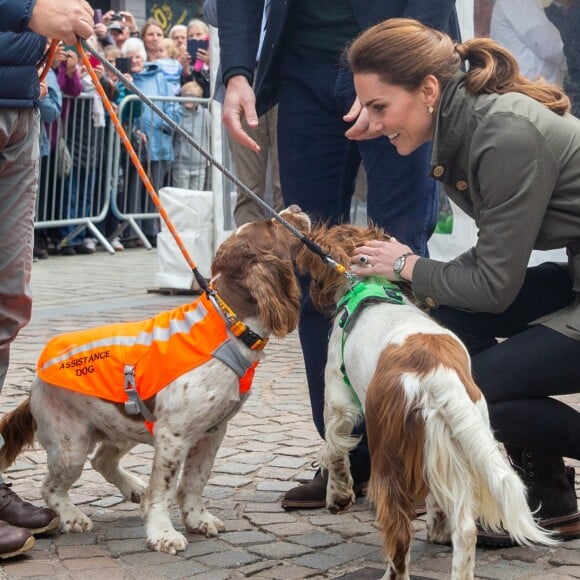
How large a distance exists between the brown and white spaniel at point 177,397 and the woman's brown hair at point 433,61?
0.66m

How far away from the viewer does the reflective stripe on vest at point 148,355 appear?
148 inches

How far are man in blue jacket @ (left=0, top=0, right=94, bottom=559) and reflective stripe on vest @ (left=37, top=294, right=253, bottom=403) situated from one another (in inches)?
9.1

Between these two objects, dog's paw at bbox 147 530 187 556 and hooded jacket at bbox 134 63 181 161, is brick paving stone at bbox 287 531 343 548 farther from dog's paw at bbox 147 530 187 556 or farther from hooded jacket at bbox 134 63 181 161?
hooded jacket at bbox 134 63 181 161

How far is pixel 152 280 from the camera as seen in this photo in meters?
10.7

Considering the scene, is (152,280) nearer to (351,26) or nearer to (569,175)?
(351,26)

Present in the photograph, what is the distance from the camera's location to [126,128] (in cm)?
1276

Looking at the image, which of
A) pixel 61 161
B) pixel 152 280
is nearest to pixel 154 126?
pixel 61 161

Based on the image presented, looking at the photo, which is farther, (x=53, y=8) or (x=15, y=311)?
(x=15, y=311)

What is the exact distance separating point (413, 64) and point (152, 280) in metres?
7.39

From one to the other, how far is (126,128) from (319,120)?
345 inches

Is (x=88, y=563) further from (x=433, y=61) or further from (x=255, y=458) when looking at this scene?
(x=433, y=61)

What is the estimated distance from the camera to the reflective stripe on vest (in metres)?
3.76

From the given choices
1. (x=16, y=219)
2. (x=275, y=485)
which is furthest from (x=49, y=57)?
(x=275, y=485)

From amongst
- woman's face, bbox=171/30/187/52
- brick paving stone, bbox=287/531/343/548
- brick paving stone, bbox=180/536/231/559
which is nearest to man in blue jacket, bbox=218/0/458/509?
brick paving stone, bbox=287/531/343/548
